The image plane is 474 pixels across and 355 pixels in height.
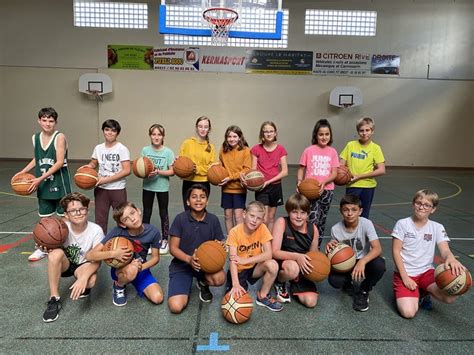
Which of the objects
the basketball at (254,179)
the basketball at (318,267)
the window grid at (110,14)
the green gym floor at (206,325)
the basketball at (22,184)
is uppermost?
the window grid at (110,14)

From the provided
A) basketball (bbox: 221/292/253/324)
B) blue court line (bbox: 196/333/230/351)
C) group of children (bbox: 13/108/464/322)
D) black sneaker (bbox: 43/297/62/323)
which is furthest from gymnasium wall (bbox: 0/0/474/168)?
blue court line (bbox: 196/333/230/351)

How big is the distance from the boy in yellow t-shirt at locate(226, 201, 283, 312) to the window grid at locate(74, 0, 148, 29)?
35.7 ft

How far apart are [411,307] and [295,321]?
2.93 ft

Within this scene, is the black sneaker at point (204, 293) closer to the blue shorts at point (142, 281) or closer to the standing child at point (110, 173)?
the blue shorts at point (142, 281)

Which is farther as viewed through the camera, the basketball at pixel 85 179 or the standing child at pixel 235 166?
the standing child at pixel 235 166

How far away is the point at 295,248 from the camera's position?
287 cm

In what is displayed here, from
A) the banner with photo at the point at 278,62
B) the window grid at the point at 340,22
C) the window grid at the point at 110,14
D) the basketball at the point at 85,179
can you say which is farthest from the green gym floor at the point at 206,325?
the window grid at the point at 340,22

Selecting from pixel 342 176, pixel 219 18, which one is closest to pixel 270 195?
pixel 342 176

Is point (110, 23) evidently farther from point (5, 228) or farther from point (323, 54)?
point (5, 228)

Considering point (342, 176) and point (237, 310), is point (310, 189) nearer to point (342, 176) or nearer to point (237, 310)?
point (342, 176)

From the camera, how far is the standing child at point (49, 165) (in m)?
3.44

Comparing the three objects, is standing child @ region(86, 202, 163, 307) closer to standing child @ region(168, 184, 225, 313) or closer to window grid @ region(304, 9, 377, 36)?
standing child @ region(168, 184, 225, 313)

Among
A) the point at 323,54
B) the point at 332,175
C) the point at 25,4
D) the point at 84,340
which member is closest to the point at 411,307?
the point at 332,175

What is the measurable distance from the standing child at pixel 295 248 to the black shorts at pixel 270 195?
3.02ft
